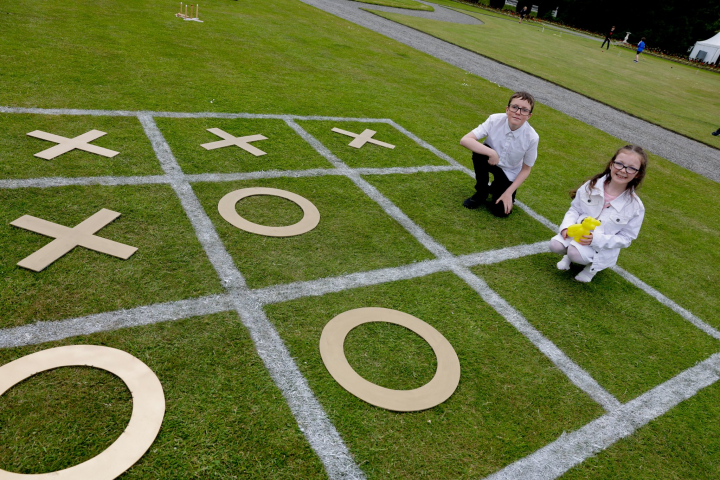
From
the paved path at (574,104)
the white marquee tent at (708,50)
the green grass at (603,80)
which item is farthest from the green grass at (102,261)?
the white marquee tent at (708,50)

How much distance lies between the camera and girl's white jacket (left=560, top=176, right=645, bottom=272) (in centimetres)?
418

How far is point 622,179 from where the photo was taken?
13.4 feet

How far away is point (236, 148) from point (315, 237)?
2.14m

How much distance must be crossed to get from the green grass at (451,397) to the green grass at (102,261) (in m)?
0.87

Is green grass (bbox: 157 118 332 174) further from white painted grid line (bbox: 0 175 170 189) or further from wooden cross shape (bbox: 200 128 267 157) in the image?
white painted grid line (bbox: 0 175 170 189)

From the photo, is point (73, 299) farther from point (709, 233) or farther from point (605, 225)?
point (709, 233)

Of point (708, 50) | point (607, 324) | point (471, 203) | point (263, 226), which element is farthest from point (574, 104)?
point (708, 50)

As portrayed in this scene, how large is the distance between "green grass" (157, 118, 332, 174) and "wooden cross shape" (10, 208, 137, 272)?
1.46 meters

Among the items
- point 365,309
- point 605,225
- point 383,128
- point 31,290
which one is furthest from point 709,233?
point 31,290

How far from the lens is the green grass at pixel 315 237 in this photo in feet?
12.4

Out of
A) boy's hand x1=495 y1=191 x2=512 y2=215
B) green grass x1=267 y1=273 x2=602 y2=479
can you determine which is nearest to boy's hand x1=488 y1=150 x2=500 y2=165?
boy's hand x1=495 y1=191 x2=512 y2=215

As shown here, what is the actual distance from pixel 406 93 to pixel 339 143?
398 centimetres

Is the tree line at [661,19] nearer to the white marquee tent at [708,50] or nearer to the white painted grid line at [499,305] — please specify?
the white marquee tent at [708,50]

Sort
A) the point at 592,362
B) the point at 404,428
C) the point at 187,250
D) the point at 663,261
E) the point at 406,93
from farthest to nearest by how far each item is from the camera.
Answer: the point at 406,93, the point at 663,261, the point at 187,250, the point at 592,362, the point at 404,428
